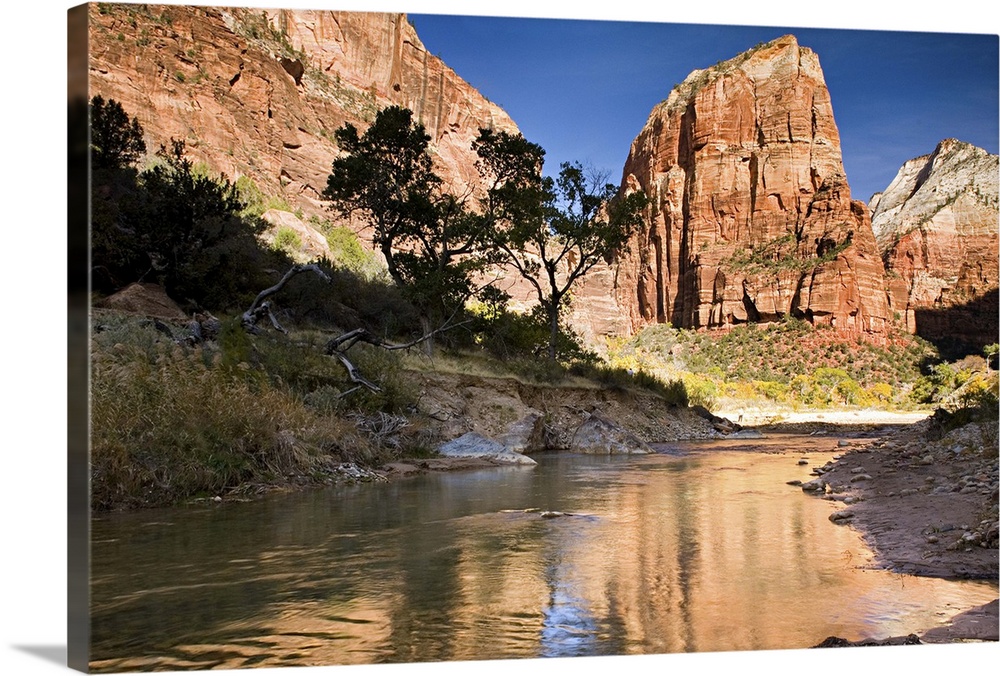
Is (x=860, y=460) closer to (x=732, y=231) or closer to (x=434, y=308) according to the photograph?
(x=434, y=308)

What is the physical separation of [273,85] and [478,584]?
119 feet

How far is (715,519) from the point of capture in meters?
5.97

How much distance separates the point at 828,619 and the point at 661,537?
1.83m

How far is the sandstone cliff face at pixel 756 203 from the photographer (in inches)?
1725

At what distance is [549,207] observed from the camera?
21.5 metres

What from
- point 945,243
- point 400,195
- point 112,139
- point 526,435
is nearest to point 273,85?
point 400,195

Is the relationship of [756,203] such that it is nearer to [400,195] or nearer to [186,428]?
[400,195]

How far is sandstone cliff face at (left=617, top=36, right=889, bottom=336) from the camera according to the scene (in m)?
43.8

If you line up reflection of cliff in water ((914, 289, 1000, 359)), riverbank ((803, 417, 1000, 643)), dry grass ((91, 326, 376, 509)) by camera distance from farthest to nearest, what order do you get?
reflection of cliff in water ((914, 289, 1000, 359))
dry grass ((91, 326, 376, 509))
riverbank ((803, 417, 1000, 643))

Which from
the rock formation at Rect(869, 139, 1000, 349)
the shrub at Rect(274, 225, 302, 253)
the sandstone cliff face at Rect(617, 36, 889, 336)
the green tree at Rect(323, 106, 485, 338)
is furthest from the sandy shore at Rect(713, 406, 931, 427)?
the shrub at Rect(274, 225, 302, 253)

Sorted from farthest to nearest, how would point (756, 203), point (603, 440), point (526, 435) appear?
point (756, 203) < point (603, 440) < point (526, 435)

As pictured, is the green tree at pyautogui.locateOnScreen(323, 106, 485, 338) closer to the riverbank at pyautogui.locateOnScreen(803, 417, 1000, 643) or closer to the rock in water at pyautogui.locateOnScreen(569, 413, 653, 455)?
the rock in water at pyautogui.locateOnScreen(569, 413, 653, 455)

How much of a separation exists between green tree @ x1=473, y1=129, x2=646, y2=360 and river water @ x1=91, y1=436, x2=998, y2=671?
14.8 metres

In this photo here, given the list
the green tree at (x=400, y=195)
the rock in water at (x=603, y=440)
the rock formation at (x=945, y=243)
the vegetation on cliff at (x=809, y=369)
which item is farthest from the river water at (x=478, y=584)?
the green tree at (x=400, y=195)
